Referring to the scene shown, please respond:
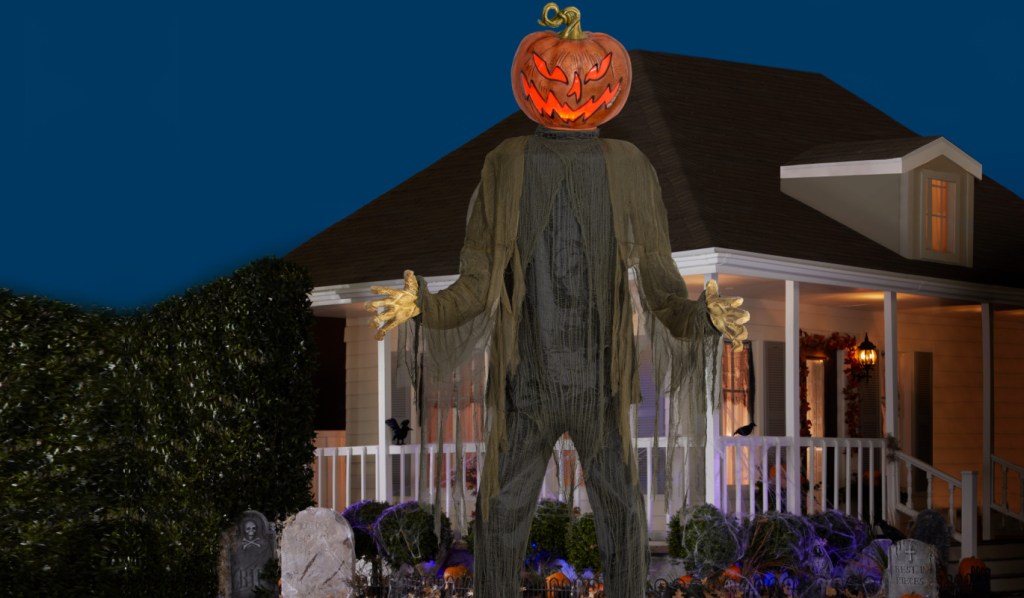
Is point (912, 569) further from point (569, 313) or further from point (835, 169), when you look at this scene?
point (835, 169)

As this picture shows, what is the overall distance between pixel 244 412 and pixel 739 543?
13.4 feet

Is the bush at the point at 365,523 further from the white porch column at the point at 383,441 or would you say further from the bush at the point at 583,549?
the bush at the point at 583,549

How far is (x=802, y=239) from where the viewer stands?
1619cm

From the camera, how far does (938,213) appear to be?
17812 millimetres

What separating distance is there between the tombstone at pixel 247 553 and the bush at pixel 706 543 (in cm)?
320

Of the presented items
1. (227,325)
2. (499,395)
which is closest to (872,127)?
(227,325)

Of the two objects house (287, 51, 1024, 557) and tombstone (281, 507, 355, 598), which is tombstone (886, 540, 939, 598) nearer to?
house (287, 51, 1024, 557)

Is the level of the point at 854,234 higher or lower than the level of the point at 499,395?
higher

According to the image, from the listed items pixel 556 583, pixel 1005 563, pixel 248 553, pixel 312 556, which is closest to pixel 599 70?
pixel 312 556

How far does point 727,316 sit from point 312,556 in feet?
19.9

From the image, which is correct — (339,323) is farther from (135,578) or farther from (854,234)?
(135,578)

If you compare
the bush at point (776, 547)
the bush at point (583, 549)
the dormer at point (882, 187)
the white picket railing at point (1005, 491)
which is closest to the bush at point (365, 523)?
the bush at point (583, 549)

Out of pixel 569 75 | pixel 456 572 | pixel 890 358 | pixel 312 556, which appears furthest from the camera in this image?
pixel 890 358

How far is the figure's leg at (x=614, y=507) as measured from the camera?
22.5 ft
